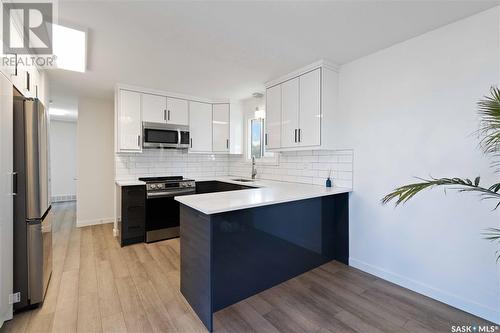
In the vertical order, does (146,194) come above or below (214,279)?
above

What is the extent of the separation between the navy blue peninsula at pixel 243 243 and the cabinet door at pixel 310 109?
0.70 metres

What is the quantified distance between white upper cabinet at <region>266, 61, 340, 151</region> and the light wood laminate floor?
1.56 m

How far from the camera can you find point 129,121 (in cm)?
369

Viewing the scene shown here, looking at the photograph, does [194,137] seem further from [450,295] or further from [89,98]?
[450,295]

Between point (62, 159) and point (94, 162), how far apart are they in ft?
10.5

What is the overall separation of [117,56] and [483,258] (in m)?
3.93

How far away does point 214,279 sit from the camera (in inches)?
72.3

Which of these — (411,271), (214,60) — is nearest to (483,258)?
(411,271)

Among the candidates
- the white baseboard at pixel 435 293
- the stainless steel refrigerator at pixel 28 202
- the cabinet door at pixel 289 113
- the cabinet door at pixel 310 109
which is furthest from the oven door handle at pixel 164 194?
the white baseboard at pixel 435 293

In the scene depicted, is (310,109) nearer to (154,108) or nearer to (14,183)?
(154,108)

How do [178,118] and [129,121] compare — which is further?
[178,118]

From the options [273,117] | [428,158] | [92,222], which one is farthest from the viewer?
[92,222]

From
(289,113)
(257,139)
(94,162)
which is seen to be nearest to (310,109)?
(289,113)

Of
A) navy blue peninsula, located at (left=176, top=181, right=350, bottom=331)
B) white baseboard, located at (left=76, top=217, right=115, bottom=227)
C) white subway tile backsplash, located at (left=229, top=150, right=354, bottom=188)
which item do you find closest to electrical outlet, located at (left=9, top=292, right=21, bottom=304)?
navy blue peninsula, located at (left=176, top=181, right=350, bottom=331)
